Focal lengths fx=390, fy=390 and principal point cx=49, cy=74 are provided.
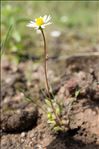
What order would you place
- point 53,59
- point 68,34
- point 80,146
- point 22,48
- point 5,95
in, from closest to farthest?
point 80,146
point 5,95
point 53,59
point 22,48
point 68,34

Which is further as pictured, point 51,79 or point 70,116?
point 51,79

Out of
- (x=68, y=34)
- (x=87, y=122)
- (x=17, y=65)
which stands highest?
(x=68, y=34)

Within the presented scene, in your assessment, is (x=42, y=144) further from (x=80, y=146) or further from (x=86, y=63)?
(x=86, y=63)

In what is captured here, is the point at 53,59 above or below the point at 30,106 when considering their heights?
above

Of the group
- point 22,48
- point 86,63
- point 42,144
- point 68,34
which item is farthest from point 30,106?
point 68,34

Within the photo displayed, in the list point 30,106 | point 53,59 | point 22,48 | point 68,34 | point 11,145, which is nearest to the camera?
point 11,145

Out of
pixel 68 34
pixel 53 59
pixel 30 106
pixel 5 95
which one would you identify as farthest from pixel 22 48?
pixel 30 106

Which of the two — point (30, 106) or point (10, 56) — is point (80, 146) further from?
point (10, 56)

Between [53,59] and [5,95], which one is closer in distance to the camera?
[5,95]

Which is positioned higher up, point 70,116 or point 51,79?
point 51,79
